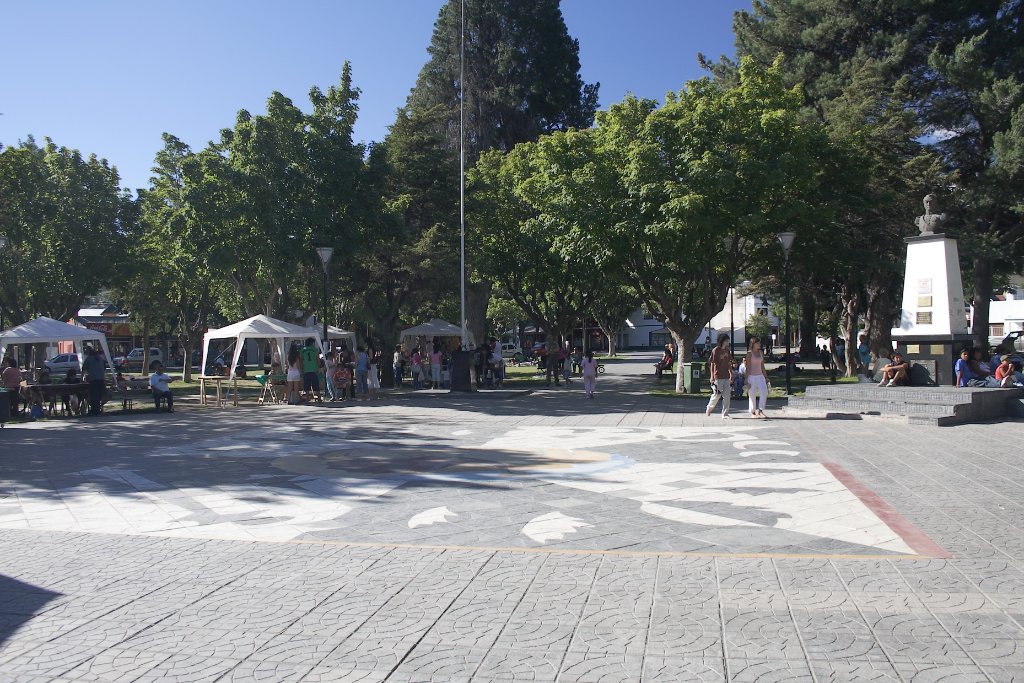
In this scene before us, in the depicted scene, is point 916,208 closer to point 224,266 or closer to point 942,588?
point 224,266

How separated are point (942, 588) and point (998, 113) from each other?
85.9 ft

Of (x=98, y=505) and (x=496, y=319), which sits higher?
(x=496, y=319)

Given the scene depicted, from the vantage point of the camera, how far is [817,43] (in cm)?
3203

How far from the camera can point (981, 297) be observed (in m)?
29.2

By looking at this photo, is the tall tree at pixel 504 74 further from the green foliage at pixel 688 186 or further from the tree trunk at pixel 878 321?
the tree trunk at pixel 878 321

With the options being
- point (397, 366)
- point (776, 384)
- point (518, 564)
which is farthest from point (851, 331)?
point (518, 564)

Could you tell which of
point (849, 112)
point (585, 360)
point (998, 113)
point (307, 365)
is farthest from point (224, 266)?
point (998, 113)

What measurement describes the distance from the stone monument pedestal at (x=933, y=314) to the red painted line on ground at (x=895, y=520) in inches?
395

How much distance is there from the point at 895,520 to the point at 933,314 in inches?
508

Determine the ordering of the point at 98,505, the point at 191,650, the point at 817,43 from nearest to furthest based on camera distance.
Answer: the point at 191,650, the point at 98,505, the point at 817,43

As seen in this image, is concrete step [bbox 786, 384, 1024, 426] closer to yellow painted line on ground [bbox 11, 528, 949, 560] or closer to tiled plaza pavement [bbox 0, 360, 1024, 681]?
tiled plaza pavement [bbox 0, 360, 1024, 681]

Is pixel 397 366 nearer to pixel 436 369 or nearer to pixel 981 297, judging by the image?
pixel 436 369

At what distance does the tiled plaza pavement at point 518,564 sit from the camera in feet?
14.5

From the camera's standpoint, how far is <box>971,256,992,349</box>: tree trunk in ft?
93.4
